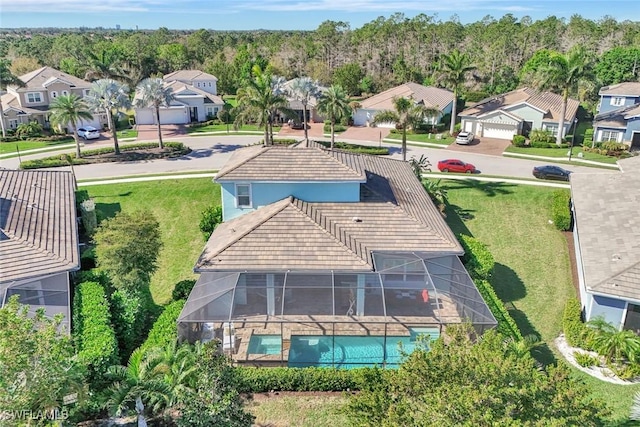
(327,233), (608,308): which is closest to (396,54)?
(327,233)

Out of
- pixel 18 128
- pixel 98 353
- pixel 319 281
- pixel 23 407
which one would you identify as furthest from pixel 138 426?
pixel 18 128

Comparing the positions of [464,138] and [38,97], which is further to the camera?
[38,97]

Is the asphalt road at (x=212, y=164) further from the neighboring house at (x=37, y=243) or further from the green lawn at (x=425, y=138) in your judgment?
the neighboring house at (x=37, y=243)

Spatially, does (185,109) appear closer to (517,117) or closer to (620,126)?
(517,117)

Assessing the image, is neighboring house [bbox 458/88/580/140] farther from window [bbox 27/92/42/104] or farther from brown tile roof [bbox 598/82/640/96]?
window [bbox 27/92/42/104]

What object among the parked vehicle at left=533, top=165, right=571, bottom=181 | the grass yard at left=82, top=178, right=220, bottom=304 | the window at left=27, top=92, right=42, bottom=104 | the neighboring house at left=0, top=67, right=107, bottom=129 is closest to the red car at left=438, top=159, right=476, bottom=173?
the parked vehicle at left=533, top=165, right=571, bottom=181

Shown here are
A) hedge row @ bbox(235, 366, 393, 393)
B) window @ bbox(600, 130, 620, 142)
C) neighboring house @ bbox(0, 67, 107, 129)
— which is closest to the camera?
hedge row @ bbox(235, 366, 393, 393)
